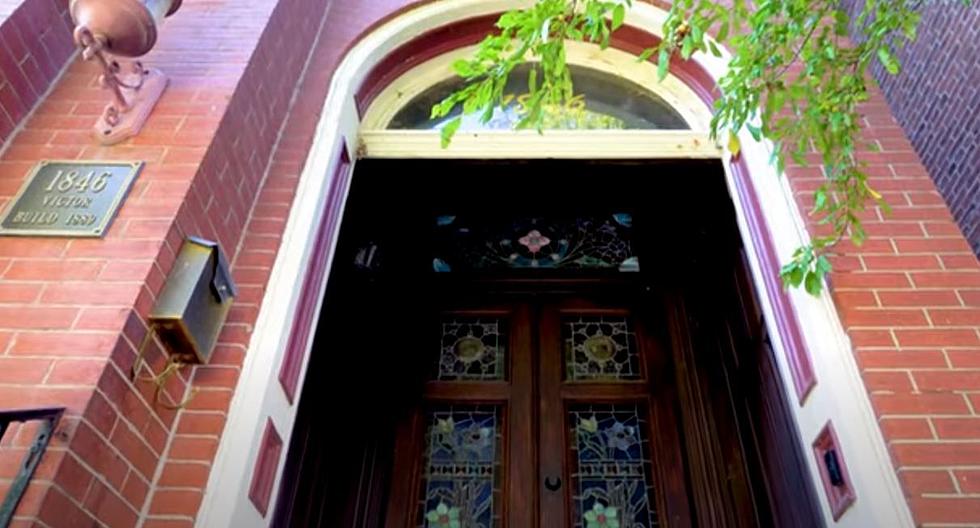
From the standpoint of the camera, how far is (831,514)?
7.23 feet

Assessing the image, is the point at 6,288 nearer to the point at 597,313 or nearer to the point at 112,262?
the point at 112,262

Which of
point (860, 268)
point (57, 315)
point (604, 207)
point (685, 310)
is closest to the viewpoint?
point (57, 315)

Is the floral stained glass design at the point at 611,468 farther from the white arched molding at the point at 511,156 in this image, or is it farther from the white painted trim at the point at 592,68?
the white painted trim at the point at 592,68

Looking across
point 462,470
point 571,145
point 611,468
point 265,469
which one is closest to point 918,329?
point 611,468

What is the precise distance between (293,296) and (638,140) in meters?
1.80

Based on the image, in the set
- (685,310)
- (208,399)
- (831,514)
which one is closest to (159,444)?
(208,399)

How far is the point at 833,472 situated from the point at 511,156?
193 centimetres

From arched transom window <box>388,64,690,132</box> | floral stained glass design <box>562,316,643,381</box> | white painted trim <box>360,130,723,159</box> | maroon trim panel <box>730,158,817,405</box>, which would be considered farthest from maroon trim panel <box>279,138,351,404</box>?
maroon trim panel <box>730,158,817,405</box>

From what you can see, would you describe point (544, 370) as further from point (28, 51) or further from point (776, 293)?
point (28, 51)

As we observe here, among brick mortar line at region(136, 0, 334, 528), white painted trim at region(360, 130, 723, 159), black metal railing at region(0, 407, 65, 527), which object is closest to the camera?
black metal railing at region(0, 407, 65, 527)

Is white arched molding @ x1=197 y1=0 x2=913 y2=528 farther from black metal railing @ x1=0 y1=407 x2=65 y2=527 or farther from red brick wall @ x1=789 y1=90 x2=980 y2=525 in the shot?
black metal railing @ x1=0 y1=407 x2=65 y2=527

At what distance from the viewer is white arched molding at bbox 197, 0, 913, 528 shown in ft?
6.75

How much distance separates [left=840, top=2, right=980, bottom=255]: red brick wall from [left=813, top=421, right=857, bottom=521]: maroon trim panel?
301 centimetres

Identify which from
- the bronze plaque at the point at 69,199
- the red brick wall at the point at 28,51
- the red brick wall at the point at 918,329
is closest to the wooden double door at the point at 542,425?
the red brick wall at the point at 918,329
